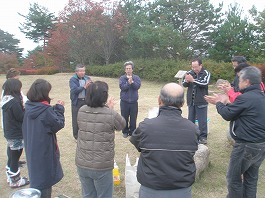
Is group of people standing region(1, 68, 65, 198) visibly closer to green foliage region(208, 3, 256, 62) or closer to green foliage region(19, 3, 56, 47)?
green foliage region(208, 3, 256, 62)

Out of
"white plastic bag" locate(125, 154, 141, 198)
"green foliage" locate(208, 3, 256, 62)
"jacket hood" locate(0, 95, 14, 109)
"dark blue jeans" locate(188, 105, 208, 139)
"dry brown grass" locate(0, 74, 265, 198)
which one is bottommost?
"dry brown grass" locate(0, 74, 265, 198)

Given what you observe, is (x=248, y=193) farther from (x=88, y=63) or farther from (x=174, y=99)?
(x=88, y=63)

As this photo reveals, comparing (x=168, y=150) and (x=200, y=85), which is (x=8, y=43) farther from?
(x=168, y=150)

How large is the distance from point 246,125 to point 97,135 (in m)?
1.52

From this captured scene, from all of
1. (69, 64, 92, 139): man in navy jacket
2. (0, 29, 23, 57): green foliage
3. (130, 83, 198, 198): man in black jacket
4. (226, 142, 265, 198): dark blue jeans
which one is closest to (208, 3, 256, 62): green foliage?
(69, 64, 92, 139): man in navy jacket

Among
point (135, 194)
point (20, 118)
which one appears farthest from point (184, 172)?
point (20, 118)

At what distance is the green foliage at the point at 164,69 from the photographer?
14.6 m

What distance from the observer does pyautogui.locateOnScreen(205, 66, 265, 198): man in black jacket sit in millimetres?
2736

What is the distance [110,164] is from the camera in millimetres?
2709

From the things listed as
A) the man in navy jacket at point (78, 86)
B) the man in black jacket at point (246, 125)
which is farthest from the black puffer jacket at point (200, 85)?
the man in black jacket at point (246, 125)

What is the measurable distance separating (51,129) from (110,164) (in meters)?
0.71

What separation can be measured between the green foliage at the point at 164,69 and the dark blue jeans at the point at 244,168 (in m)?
12.1

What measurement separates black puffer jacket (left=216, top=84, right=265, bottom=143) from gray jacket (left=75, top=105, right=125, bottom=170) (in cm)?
115

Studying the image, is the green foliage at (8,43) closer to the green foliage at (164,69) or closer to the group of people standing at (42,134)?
the green foliage at (164,69)
